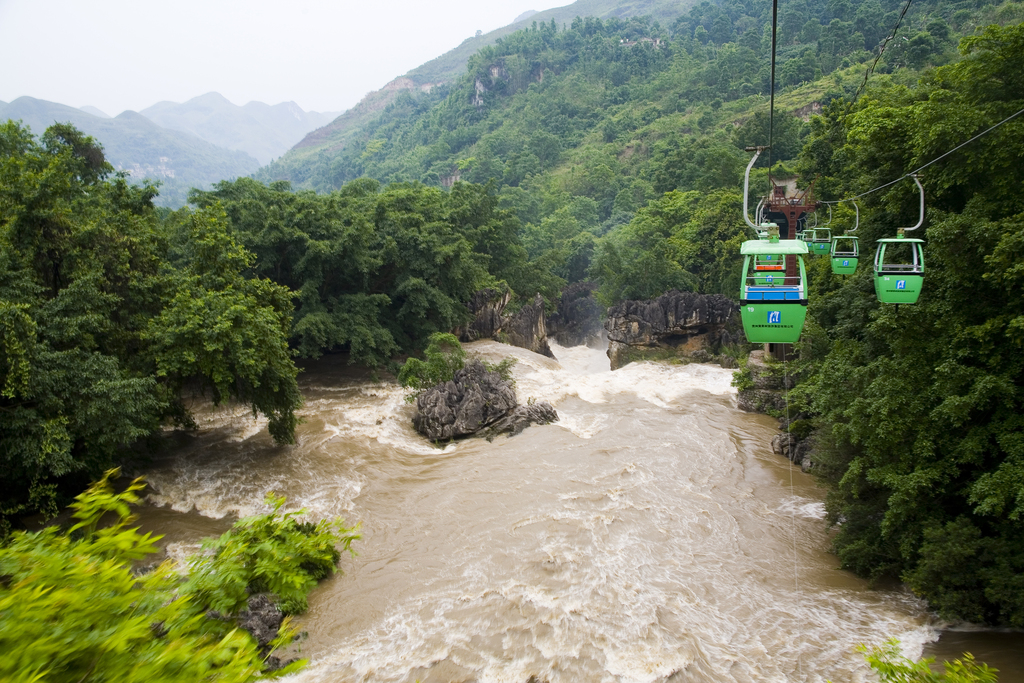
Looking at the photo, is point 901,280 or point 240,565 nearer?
point 240,565

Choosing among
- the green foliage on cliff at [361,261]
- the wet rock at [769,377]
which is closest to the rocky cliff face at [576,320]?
the green foliage on cliff at [361,261]

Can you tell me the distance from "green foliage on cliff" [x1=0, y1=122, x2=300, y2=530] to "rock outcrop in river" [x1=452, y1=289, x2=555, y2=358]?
16.2m

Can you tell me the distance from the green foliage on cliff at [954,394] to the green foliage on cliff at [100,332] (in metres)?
15.3

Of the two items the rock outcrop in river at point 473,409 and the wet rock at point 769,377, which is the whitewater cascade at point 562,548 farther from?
the wet rock at point 769,377

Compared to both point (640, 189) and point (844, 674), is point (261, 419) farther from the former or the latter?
point (640, 189)

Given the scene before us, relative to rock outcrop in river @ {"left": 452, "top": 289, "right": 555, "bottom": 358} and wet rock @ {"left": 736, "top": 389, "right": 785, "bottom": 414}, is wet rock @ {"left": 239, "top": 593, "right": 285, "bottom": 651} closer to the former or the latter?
wet rock @ {"left": 736, "top": 389, "right": 785, "bottom": 414}

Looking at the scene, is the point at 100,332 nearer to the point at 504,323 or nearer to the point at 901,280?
the point at 901,280

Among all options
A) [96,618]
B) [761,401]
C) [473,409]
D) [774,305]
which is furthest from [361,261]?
[96,618]

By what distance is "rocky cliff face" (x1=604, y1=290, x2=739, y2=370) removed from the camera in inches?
1344

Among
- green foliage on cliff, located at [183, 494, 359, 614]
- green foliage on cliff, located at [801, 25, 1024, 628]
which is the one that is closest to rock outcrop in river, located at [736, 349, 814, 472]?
green foliage on cliff, located at [801, 25, 1024, 628]

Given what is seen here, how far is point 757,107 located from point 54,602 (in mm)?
85573

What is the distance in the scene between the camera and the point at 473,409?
22.4 m

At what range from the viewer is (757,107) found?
247 ft

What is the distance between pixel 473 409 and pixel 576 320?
79.7 feet
